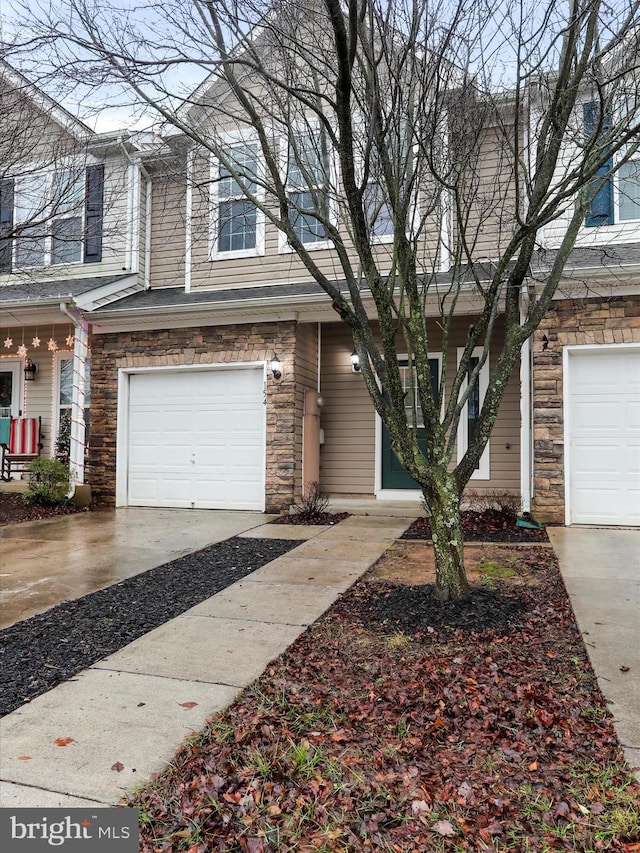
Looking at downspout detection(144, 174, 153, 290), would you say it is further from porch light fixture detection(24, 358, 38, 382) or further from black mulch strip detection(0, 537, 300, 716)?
black mulch strip detection(0, 537, 300, 716)

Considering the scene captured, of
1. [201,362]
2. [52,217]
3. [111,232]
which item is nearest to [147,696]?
[52,217]

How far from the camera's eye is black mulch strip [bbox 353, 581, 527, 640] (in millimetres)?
3692

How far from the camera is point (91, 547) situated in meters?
6.36

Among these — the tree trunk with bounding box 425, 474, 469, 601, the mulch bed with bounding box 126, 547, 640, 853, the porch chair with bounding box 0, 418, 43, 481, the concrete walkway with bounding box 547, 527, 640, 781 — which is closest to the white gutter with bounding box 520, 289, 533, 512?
the concrete walkway with bounding box 547, 527, 640, 781

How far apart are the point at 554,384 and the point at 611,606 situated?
3.77 m

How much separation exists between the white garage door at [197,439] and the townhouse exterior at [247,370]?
0.08 feet

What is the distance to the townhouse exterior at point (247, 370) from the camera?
7.25 meters

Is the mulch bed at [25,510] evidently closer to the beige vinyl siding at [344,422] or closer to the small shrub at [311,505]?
the small shrub at [311,505]

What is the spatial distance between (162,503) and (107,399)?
6.34 ft

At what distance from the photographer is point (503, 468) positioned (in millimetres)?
8734

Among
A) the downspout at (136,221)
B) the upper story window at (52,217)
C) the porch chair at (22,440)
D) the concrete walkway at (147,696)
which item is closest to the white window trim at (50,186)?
the upper story window at (52,217)

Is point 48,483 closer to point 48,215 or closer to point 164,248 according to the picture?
point 48,215

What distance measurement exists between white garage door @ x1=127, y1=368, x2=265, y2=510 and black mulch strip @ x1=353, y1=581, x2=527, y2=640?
471 centimetres

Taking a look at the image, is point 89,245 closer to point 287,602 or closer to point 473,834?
point 287,602
